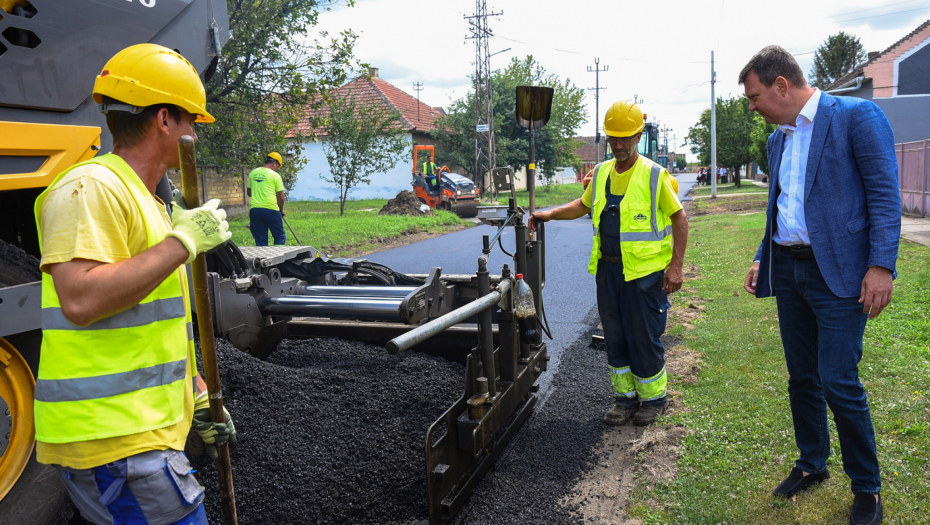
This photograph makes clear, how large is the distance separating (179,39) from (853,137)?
325cm

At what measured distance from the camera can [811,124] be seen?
291cm

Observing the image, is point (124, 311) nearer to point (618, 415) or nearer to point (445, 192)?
point (618, 415)

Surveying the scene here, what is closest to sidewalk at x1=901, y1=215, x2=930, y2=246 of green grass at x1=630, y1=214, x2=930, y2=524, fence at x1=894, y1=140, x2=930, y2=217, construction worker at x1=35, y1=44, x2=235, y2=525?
fence at x1=894, y1=140, x2=930, y2=217

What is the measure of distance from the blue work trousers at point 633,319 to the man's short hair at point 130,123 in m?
3.10

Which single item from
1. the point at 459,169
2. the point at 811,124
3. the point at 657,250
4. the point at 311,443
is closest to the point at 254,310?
the point at 311,443

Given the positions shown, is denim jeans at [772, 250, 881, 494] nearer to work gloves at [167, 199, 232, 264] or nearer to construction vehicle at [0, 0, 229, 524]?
work gloves at [167, 199, 232, 264]

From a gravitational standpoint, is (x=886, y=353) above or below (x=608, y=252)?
below

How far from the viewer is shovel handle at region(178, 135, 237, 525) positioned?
6.12ft

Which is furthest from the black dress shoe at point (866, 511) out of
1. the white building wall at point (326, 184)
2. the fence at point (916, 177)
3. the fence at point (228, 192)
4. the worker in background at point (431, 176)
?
the white building wall at point (326, 184)

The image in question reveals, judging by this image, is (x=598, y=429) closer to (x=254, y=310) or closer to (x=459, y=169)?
(x=254, y=310)

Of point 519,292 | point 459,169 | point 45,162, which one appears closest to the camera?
point 45,162

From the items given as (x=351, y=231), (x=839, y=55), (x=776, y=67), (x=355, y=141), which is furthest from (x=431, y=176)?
(x=839, y=55)

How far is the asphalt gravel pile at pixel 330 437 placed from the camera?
313 centimetres

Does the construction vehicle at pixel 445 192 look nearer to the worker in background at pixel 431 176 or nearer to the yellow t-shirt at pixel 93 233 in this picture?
the worker in background at pixel 431 176
